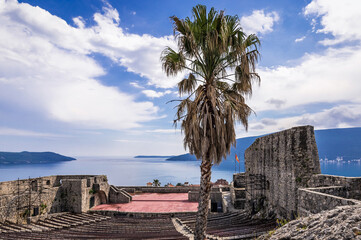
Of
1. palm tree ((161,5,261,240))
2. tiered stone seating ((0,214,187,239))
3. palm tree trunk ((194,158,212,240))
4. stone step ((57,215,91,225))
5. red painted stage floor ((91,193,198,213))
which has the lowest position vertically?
red painted stage floor ((91,193,198,213))

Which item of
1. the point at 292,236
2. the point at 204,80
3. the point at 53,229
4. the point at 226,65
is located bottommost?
the point at 53,229

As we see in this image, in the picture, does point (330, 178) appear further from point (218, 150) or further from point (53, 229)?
point (53, 229)

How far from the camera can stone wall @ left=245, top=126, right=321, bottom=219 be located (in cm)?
1345

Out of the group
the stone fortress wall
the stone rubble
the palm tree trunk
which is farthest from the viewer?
the palm tree trunk

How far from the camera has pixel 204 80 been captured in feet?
37.6

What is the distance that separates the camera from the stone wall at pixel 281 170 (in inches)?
529

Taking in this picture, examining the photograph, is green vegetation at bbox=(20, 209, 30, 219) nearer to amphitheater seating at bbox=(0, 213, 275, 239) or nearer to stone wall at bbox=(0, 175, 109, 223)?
stone wall at bbox=(0, 175, 109, 223)

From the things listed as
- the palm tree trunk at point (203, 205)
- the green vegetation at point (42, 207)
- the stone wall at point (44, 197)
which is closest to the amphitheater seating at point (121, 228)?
the green vegetation at point (42, 207)

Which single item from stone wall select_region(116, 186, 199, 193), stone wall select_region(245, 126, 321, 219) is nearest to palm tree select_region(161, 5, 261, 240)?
stone wall select_region(245, 126, 321, 219)

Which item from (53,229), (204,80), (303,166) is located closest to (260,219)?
(303,166)

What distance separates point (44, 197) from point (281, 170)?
2299 cm

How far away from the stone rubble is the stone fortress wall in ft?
8.23

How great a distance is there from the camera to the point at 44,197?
24.4 m

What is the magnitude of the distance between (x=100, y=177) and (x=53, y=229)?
13.0m
